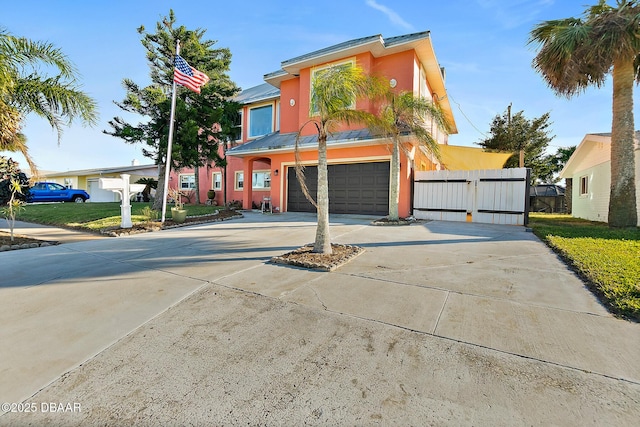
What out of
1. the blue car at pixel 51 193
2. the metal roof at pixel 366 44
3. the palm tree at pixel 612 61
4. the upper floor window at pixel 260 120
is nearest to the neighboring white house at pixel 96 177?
the blue car at pixel 51 193

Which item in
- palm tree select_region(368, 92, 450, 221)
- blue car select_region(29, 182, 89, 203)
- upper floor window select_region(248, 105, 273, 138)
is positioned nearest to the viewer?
palm tree select_region(368, 92, 450, 221)

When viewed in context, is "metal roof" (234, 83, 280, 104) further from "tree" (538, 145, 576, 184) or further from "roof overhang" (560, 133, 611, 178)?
"tree" (538, 145, 576, 184)

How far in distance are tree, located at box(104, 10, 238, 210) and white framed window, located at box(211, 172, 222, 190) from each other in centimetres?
595

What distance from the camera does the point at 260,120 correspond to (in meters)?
18.5

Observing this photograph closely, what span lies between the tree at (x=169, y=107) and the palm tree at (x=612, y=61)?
13.3m

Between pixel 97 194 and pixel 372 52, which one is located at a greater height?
pixel 372 52

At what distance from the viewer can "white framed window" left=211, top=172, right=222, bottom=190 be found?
800 inches

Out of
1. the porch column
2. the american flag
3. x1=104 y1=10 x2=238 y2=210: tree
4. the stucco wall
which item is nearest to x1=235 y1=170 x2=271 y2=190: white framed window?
the porch column

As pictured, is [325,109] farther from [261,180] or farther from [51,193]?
[51,193]

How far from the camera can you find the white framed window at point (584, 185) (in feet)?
48.8

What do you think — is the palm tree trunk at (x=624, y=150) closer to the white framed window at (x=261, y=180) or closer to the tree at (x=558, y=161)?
the white framed window at (x=261, y=180)

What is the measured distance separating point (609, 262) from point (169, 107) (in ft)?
48.7

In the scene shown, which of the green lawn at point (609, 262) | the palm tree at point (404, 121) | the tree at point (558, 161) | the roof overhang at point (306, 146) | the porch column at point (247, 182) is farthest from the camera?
the tree at point (558, 161)

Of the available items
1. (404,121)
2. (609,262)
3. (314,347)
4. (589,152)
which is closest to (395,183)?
(404,121)
